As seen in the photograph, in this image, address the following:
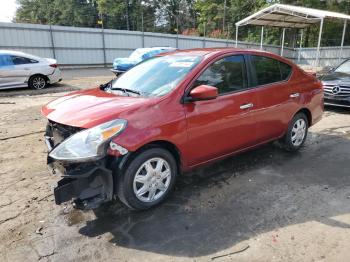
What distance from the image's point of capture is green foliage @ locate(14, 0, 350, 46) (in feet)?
134

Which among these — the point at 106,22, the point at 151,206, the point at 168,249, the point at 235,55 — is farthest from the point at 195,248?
the point at 106,22

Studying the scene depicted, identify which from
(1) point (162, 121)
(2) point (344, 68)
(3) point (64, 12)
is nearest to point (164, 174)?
(1) point (162, 121)

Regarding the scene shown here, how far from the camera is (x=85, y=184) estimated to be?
10.0ft

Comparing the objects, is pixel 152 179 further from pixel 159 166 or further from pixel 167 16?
pixel 167 16

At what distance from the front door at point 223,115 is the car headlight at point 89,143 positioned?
2.95ft

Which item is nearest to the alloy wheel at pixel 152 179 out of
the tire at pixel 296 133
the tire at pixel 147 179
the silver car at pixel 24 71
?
the tire at pixel 147 179

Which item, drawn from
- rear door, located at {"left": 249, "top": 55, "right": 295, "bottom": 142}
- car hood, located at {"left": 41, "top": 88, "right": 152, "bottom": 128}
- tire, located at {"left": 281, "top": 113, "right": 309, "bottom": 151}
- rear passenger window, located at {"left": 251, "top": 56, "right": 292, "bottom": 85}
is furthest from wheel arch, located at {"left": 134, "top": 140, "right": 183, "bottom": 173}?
tire, located at {"left": 281, "top": 113, "right": 309, "bottom": 151}

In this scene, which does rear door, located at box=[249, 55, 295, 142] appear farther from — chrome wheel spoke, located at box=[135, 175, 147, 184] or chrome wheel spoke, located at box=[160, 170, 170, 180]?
chrome wheel spoke, located at box=[135, 175, 147, 184]

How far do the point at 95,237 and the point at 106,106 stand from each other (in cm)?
133

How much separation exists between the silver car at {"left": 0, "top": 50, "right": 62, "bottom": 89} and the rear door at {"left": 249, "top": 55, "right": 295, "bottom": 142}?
9.99m

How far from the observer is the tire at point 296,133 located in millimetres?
5168

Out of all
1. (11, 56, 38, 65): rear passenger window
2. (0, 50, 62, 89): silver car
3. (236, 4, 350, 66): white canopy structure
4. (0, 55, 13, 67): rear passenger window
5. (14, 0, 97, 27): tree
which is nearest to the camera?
(0, 55, 13, 67): rear passenger window

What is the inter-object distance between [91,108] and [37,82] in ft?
33.0

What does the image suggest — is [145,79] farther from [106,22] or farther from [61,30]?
[106,22]
